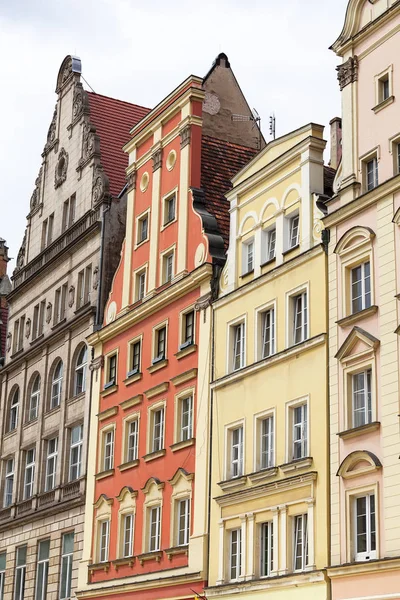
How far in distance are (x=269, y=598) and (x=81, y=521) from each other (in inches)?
606

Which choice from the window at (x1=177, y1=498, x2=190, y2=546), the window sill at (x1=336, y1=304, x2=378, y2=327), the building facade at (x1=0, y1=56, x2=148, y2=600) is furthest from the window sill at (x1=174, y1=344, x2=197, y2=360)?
the window sill at (x1=336, y1=304, x2=378, y2=327)

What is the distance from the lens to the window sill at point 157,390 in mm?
43406

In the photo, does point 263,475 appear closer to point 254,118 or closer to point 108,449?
point 108,449

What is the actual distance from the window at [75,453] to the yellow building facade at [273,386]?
1220cm

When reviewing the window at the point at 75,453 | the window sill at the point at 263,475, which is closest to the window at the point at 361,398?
the window sill at the point at 263,475

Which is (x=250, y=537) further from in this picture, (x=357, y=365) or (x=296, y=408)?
(x=357, y=365)

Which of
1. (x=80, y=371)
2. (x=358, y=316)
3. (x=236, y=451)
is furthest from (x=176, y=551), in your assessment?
(x=80, y=371)

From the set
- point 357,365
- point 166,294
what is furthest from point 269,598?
point 166,294

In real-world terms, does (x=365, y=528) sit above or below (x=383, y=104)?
below

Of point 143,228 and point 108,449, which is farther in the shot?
point 143,228

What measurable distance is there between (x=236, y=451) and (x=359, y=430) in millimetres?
7474

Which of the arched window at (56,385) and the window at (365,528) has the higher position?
the arched window at (56,385)

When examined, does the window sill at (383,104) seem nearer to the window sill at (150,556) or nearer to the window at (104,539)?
the window sill at (150,556)

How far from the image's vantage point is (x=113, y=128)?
2279 inches
